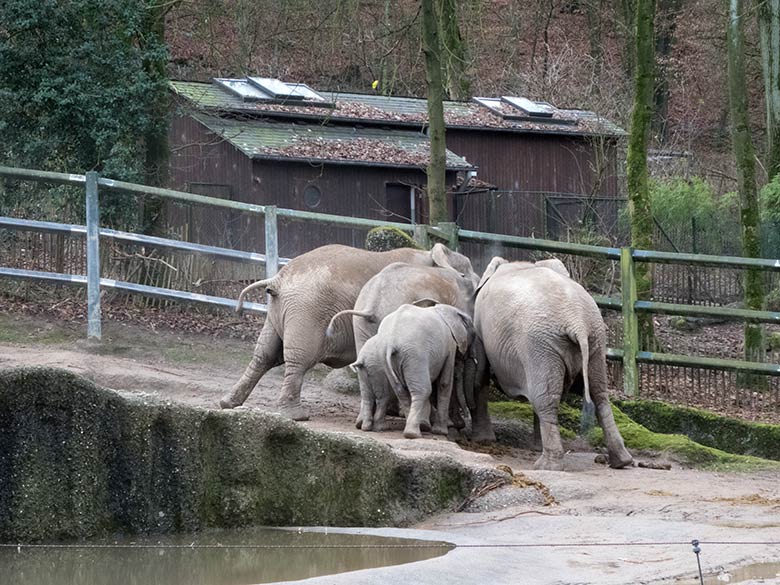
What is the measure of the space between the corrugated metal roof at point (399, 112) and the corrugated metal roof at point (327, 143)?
29 centimetres

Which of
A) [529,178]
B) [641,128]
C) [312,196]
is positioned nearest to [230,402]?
[641,128]

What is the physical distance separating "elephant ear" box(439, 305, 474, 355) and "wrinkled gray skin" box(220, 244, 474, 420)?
3.69ft

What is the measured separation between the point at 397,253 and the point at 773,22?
1435 centimetres

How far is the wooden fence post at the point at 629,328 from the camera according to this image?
13297 mm

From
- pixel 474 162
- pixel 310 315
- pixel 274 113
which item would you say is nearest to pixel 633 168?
pixel 310 315

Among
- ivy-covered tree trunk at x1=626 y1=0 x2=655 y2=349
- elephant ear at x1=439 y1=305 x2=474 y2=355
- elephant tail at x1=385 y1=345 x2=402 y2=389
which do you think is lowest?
elephant tail at x1=385 y1=345 x2=402 y2=389

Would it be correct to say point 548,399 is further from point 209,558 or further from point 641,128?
point 641,128

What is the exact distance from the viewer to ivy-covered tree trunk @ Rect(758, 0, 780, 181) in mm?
22984

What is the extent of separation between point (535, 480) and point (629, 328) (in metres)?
4.88

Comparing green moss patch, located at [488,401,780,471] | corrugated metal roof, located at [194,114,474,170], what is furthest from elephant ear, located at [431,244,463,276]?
corrugated metal roof, located at [194,114,474,170]

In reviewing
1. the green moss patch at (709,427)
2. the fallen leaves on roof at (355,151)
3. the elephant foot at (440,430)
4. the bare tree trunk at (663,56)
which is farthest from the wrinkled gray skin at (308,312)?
the bare tree trunk at (663,56)

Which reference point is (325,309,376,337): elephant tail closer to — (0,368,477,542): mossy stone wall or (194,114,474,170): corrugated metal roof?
(0,368,477,542): mossy stone wall

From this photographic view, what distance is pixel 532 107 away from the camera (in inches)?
1332

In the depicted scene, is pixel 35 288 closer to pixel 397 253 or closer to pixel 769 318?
pixel 397 253
